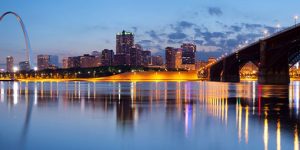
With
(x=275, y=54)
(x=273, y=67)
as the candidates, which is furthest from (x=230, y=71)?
(x=275, y=54)

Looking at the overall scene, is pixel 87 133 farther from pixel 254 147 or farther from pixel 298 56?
pixel 298 56

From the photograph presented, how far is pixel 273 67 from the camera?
12706cm

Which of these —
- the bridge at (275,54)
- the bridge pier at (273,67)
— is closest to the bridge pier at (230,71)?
the bridge at (275,54)

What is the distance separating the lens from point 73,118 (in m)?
30.4

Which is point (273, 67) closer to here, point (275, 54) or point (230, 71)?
Result: point (275, 54)

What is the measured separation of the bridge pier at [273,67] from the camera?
398 feet

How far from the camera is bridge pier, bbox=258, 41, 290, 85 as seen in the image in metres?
121

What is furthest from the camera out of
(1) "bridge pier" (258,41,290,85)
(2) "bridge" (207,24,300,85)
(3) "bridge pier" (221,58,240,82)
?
(3) "bridge pier" (221,58,240,82)

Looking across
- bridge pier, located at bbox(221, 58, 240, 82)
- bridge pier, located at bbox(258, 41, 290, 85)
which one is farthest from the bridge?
bridge pier, located at bbox(221, 58, 240, 82)

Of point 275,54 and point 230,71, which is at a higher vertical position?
point 275,54

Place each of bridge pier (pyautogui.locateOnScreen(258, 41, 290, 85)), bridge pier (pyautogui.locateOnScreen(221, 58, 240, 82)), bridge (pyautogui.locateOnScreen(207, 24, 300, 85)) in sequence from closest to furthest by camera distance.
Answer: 1. bridge (pyautogui.locateOnScreen(207, 24, 300, 85))
2. bridge pier (pyautogui.locateOnScreen(258, 41, 290, 85))
3. bridge pier (pyautogui.locateOnScreen(221, 58, 240, 82))

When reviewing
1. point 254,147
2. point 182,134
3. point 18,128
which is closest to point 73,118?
point 18,128

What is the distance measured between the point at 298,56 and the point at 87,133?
12336 cm

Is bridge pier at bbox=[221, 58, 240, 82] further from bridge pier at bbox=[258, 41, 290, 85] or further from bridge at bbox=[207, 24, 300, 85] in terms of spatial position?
bridge pier at bbox=[258, 41, 290, 85]
